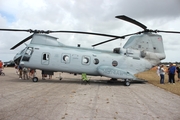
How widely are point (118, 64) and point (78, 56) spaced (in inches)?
135

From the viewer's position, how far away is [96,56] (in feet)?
53.6

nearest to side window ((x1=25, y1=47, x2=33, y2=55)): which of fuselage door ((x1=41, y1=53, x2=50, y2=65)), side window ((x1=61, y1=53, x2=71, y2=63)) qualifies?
fuselage door ((x1=41, y1=53, x2=50, y2=65))

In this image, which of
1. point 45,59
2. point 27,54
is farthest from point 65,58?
point 27,54

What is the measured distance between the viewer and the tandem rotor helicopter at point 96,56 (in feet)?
51.4

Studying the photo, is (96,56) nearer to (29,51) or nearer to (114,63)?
(114,63)

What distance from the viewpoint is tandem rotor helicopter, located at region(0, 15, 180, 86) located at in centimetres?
1566

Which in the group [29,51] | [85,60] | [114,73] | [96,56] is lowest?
[114,73]

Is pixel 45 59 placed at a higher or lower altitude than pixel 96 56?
lower

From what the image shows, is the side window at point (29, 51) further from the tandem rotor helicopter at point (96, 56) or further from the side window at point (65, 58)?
the side window at point (65, 58)

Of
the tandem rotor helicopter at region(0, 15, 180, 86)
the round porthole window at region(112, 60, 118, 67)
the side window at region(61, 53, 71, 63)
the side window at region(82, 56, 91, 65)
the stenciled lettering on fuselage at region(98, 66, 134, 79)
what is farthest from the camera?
the round porthole window at region(112, 60, 118, 67)

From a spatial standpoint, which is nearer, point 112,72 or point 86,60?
point 112,72

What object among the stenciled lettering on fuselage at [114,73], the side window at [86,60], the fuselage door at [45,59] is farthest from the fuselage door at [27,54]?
the stenciled lettering on fuselage at [114,73]

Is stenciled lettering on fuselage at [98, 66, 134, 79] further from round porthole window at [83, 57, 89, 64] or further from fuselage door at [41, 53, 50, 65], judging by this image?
fuselage door at [41, 53, 50, 65]

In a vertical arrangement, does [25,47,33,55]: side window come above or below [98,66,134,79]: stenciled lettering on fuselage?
above
